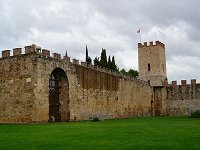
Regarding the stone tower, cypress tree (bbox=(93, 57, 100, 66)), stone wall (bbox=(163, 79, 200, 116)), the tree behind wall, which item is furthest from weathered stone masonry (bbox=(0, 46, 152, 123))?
the stone tower

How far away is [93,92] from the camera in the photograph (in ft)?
114

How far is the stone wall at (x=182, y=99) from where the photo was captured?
5006 cm

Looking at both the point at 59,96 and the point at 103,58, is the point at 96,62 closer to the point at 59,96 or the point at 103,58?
the point at 103,58

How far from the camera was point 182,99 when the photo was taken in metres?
51.2

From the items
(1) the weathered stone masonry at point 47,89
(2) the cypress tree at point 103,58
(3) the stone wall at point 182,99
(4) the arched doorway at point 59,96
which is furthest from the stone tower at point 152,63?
(4) the arched doorway at point 59,96

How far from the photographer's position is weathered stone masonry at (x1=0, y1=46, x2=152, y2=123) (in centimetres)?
2702

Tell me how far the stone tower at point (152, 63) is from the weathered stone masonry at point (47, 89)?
13.5 meters

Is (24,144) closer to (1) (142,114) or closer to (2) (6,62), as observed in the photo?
(2) (6,62)

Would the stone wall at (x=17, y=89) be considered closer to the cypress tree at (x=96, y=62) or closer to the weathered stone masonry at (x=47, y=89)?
the weathered stone masonry at (x=47, y=89)

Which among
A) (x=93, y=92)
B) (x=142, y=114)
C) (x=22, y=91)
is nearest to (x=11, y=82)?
(x=22, y=91)

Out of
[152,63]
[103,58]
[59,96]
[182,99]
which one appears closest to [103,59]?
[103,58]

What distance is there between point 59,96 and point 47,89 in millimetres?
3272

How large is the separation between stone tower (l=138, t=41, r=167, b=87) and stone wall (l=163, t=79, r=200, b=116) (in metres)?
2.12

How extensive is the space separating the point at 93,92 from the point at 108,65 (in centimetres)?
1992
